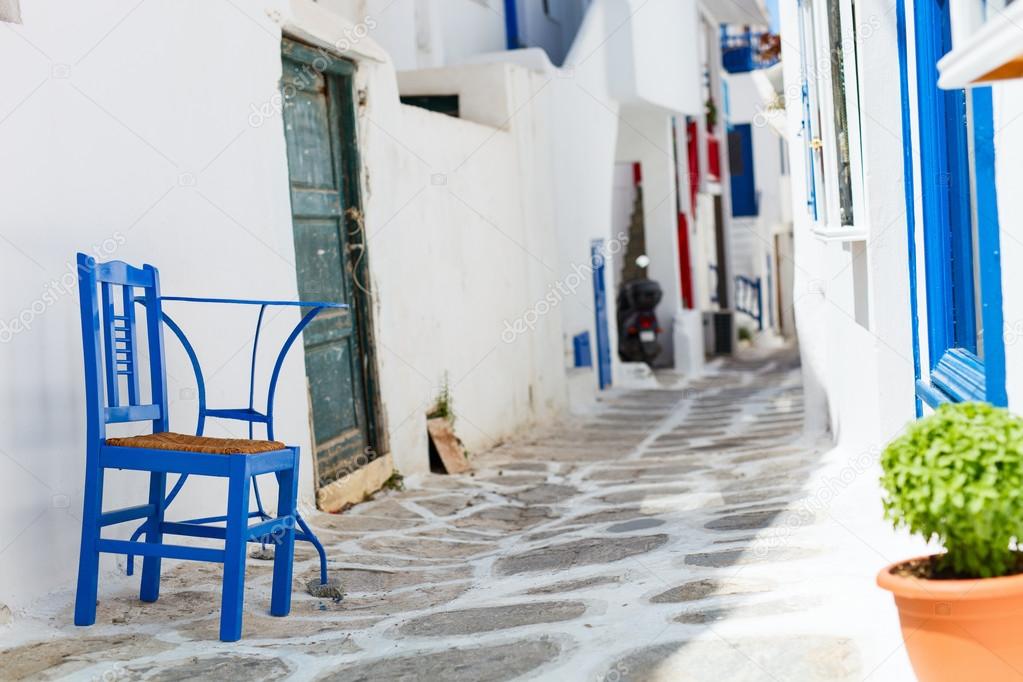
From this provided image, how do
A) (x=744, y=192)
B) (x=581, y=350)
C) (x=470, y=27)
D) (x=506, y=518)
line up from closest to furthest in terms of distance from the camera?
(x=506, y=518), (x=470, y=27), (x=581, y=350), (x=744, y=192)

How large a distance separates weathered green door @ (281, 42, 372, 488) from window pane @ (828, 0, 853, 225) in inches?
104

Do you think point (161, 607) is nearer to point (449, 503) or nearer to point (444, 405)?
point (449, 503)

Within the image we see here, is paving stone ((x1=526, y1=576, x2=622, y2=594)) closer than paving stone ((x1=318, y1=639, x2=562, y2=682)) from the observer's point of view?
No

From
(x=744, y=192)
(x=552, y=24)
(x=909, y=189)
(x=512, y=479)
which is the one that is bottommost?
(x=512, y=479)

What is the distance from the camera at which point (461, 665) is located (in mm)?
3578

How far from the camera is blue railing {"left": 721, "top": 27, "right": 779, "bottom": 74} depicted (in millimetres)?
22969

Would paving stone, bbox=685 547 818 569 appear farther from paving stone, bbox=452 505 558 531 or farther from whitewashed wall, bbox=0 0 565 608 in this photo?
whitewashed wall, bbox=0 0 565 608

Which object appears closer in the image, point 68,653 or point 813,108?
point 68,653

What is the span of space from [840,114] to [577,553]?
2.40m

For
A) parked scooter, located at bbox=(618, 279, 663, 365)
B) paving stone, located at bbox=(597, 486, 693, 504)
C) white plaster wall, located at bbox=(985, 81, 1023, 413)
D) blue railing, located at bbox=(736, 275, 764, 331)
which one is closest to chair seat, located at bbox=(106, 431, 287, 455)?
white plaster wall, located at bbox=(985, 81, 1023, 413)

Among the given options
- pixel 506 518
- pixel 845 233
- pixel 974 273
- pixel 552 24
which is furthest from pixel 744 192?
pixel 974 273

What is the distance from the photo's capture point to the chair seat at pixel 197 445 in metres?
3.90

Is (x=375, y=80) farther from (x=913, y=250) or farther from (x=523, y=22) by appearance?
(x=523, y=22)

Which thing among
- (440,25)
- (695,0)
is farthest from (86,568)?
(695,0)
